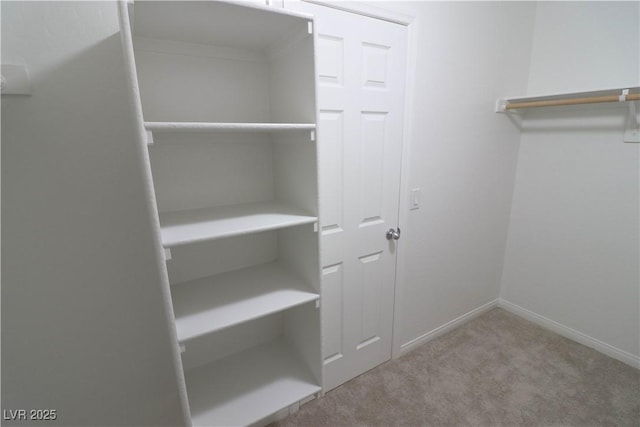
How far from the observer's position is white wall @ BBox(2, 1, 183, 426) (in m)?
0.94

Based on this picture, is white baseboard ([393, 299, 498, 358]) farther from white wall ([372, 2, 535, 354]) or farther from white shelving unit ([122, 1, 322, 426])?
white shelving unit ([122, 1, 322, 426])

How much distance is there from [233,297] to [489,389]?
64.6 inches

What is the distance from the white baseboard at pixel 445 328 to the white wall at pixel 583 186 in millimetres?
359

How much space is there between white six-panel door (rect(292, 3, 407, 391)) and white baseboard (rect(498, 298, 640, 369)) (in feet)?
4.31

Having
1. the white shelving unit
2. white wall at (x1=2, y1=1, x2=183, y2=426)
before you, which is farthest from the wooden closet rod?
white wall at (x1=2, y1=1, x2=183, y2=426)

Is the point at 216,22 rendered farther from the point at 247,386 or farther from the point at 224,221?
the point at 247,386

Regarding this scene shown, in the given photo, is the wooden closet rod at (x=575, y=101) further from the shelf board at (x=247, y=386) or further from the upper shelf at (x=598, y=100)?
the shelf board at (x=247, y=386)

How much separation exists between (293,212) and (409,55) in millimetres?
1067

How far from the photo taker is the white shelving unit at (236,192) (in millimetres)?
998

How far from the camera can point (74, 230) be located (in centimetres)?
105

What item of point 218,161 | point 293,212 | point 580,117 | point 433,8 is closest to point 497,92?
point 580,117

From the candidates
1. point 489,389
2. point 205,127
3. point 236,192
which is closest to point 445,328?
point 489,389

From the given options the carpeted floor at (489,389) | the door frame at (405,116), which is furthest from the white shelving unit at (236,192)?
the carpeted floor at (489,389)

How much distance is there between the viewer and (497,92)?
2.02 m
